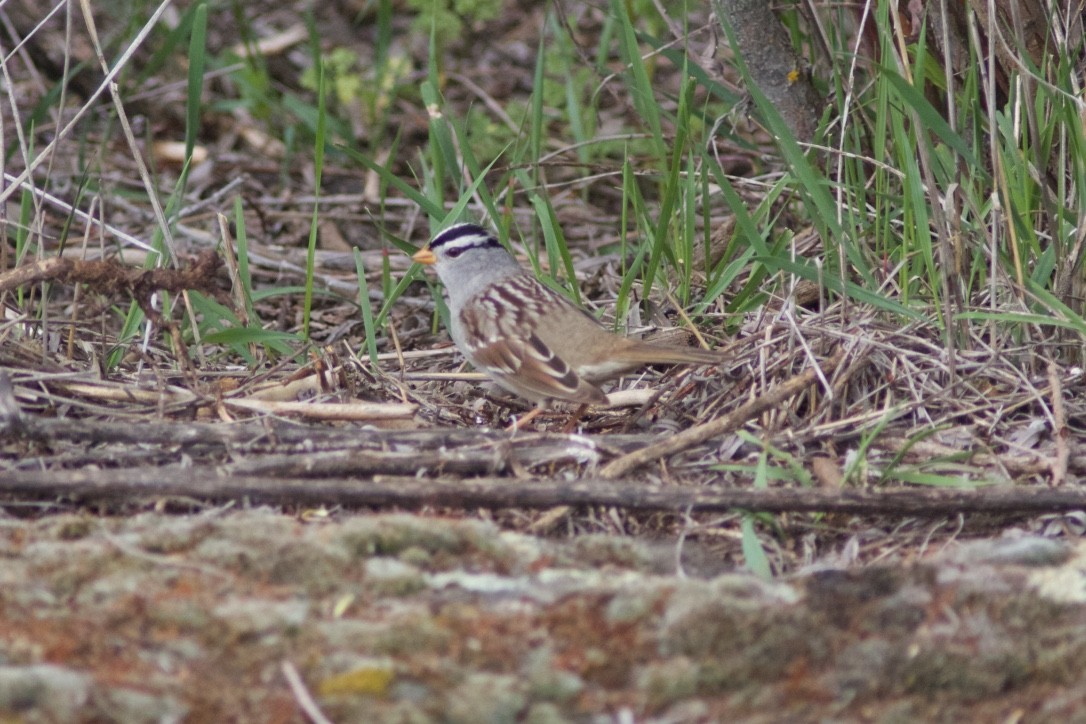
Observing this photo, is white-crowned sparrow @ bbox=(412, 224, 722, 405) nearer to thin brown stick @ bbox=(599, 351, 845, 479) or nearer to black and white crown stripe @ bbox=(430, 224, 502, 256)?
black and white crown stripe @ bbox=(430, 224, 502, 256)

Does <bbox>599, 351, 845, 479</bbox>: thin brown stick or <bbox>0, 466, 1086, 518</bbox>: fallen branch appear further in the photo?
<bbox>599, 351, 845, 479</bbox>: thin brown stick

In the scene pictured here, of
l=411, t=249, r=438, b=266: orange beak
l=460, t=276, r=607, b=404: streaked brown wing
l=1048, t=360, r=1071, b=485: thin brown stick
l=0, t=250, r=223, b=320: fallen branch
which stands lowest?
l=1048, t=360, r=1071, b=485: thin brown stick

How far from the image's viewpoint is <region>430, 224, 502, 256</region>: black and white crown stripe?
476 centimetres

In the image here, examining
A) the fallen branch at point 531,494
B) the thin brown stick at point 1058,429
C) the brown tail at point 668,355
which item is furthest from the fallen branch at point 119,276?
→ the thin brown stick at point 1058,429

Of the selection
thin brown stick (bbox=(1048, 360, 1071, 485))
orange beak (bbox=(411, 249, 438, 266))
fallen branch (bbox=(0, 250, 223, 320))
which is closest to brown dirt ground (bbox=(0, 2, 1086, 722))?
thin brown stick (bbox=(1048, 360, 1071, 485))

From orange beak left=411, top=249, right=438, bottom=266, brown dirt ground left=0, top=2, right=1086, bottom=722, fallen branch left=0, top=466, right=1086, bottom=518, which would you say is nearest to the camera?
brown dirt ground left=0, top=2, right=1086, bottom=722

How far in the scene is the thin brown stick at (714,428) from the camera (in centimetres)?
338

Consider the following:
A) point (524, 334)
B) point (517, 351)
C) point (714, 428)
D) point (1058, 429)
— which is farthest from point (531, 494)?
point (1058, 429)

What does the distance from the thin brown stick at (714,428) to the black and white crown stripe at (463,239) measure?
1.45m

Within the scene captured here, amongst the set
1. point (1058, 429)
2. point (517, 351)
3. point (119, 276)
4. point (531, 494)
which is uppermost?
point (119, 276)

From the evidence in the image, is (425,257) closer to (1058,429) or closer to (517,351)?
(517,351)

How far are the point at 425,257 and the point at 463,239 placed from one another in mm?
178

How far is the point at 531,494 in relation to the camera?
3.11 m

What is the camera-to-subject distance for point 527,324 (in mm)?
4387
